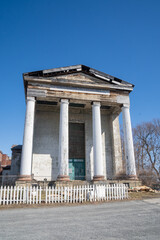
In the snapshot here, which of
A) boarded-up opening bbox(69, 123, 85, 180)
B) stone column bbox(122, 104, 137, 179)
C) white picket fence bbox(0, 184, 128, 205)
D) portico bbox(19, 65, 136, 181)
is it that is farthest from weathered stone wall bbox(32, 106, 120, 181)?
white picket fence bbox(0, 184, 128, 205)

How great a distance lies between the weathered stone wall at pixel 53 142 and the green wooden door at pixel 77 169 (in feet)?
1.99

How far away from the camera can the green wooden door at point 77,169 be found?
20.5 m

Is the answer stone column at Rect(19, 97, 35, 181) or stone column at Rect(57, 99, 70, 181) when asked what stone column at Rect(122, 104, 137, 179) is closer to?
stone column at Rect(57, 99, 70, 181)

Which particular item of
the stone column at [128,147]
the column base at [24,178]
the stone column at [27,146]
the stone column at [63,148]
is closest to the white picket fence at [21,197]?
the column base at [24,178]

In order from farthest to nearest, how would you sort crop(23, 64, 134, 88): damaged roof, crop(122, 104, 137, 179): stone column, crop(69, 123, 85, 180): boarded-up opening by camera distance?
crop(69, 123, 85, 180): boarded-up opening
crop(23, 64, 134, 88): damaged roof
crop(122, 104, 137, 179): stone column

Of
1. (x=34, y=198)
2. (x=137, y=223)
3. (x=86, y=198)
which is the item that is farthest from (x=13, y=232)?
(x=86, y=198)

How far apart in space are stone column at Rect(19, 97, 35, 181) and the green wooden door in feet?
21.7

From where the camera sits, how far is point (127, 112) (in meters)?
18.6

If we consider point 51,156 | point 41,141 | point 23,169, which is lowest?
point 23,169

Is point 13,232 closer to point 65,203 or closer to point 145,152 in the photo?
point 65,203

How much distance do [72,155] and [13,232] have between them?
53.0ft

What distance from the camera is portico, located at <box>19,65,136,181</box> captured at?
16.2 meters

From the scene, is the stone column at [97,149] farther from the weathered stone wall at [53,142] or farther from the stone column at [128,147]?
the weathered stone wall at [53,142]

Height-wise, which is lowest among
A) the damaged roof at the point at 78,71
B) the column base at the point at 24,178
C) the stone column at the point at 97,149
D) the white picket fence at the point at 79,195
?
the white picket fence at the point at 79,195
